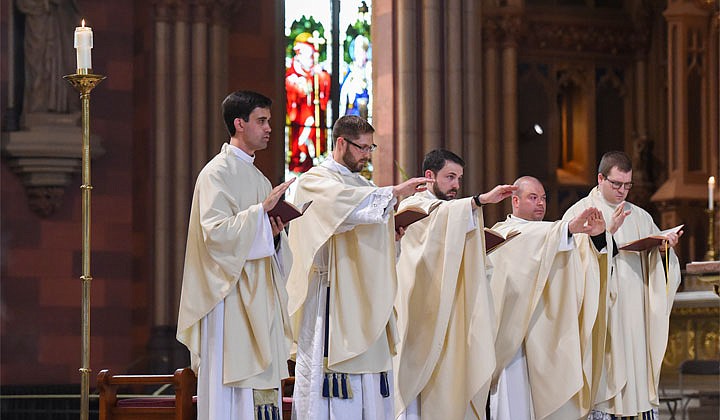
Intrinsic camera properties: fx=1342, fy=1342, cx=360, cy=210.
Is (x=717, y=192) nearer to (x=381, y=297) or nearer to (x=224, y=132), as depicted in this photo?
(x=224, y=132)

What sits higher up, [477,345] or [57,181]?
[57,181]

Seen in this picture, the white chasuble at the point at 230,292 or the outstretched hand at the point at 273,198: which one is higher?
the outstretched hand at the point at 273,198

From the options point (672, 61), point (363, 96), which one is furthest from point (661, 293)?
point (363, 96)

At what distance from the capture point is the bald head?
8.47m

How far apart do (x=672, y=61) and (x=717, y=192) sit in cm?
193

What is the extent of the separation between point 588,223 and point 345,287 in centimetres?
191

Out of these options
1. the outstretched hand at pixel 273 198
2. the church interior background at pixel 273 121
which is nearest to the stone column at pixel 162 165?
the church interior background at pixel 273 121

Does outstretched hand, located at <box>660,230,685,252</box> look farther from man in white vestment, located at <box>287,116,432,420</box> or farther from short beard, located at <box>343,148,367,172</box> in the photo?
short beard, located at <box>343,148,367,172</box>

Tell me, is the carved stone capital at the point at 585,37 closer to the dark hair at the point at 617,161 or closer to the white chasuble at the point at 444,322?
the dark hair at the point at 617,161

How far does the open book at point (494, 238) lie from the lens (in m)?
7.99

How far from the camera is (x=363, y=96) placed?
17672 millimetres

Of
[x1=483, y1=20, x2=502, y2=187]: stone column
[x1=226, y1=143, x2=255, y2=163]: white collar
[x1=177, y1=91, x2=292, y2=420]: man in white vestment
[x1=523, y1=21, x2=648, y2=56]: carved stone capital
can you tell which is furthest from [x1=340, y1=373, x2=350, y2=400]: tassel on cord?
Result: [x1=523, y1=21, x2=648, y2=56]: carved stone capital

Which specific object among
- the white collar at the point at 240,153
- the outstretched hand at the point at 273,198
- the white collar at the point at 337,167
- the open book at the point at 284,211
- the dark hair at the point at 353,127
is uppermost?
the dark hair at the point at 353,127

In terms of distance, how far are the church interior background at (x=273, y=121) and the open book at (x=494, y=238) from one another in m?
3.00
